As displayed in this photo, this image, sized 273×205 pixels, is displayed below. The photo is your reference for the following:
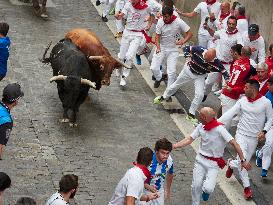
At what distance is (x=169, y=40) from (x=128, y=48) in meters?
1.39

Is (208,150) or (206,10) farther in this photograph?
(206,10)

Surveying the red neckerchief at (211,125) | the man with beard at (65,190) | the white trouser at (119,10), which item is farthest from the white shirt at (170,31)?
the man with beard at (65,190)

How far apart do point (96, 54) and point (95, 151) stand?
282 centimetres

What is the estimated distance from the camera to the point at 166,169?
973cm

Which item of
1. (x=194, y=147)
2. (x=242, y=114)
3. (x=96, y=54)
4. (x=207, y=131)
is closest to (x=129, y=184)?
(x=207, y=131)

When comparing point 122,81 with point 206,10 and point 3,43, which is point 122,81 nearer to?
point 206,10

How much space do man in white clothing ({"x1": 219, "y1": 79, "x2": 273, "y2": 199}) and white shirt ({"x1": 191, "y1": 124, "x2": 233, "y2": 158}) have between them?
0.72 metres

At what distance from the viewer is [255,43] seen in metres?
14.8

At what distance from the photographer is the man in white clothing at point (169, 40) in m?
15.0

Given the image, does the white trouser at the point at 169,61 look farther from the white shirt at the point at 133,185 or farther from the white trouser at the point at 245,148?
the white shirt at the point at 133,185

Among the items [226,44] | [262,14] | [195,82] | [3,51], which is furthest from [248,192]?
[262,14]

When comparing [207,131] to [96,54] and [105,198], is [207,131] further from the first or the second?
[96,54]

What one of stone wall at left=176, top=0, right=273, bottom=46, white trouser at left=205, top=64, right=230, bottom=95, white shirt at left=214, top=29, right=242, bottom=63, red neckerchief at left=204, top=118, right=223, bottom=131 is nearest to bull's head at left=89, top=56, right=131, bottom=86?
white trouser at left=205, top=64, right=230, bottom=95

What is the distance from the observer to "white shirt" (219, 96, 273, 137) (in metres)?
11.4
